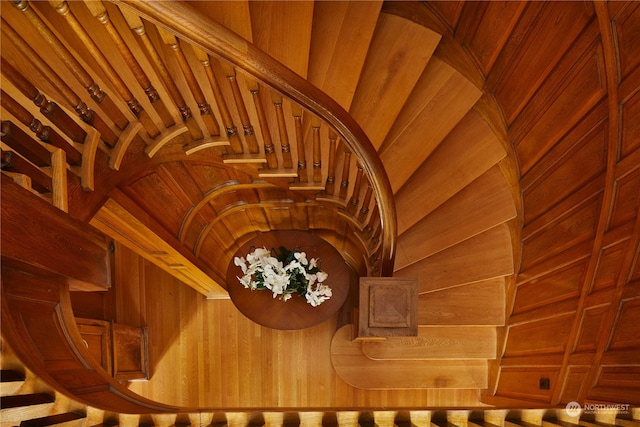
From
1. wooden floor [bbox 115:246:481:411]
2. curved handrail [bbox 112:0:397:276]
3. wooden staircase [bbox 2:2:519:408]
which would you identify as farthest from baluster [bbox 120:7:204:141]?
wooden floor [bbox 115:246:481:411]

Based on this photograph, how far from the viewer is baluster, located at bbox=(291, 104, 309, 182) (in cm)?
201

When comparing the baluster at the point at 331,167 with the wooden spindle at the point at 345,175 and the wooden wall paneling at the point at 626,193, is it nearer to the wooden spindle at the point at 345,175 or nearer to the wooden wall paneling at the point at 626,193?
the wooden spindle at the point at 345,175

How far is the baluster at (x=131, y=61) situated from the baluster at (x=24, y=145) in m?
0.46

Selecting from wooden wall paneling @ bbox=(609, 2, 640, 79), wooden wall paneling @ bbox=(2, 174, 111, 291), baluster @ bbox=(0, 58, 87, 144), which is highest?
wooden wall paneling @ bbox=(609, 2, 640, 79)

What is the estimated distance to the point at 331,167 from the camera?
260cm

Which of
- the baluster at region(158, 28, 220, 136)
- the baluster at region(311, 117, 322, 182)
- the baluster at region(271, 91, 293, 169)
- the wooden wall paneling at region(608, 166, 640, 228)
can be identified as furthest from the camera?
the wooden wall paneling at region(608, 166, 640, 228)

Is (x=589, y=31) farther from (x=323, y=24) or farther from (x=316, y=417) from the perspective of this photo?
(x=316, y=417)

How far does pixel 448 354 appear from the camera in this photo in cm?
355

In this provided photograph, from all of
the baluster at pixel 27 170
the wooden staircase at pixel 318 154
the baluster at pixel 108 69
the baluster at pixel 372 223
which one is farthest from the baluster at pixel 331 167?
the baluster at pixel 27 170

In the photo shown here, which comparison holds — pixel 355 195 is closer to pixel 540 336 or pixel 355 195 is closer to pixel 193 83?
pixel 193 83

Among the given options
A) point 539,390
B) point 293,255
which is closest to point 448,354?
point 539,390

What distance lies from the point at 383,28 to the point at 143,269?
322 cm

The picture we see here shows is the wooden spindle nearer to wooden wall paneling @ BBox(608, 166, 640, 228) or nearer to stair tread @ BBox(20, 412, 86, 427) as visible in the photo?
wooden wall paneling @ BBox(608, 166, 640, 228)

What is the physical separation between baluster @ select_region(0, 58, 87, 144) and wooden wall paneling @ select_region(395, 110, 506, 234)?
2079 mm
